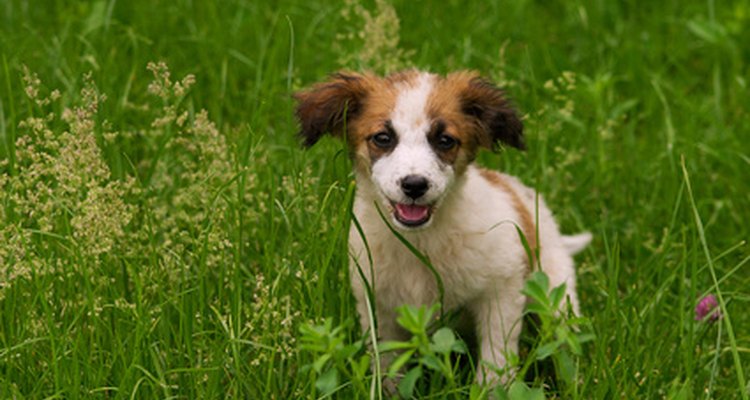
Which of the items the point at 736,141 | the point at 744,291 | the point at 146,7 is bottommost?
the point at 744,291

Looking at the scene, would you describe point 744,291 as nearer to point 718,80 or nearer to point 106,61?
point 718,80

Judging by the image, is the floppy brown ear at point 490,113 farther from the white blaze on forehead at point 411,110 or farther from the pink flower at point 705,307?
the pink flower at point 705,307

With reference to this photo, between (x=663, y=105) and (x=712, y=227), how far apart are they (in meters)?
1.08

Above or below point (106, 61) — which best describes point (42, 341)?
below

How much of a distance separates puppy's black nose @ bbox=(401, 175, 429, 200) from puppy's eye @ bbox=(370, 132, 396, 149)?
20 cm

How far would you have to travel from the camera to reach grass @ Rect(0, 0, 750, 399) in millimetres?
3635

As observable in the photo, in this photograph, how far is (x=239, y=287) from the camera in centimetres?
374

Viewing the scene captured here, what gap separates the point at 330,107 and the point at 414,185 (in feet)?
1.71

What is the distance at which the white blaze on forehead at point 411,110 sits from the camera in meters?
3.80

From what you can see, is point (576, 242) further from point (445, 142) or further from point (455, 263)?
point (445, 142)

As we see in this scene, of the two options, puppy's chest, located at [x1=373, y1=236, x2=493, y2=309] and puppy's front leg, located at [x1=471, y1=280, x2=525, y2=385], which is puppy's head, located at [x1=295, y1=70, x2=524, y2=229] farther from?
puppy's front leg, located at [x1=471, y1=280, x2=525, y2=385]

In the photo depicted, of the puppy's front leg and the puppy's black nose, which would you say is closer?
the puppy's black nose

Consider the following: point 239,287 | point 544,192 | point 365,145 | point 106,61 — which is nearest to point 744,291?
point 544,192

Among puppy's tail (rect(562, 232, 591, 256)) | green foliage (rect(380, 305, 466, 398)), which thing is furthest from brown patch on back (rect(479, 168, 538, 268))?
green foliage (rect(380, 305, 466, 398))
